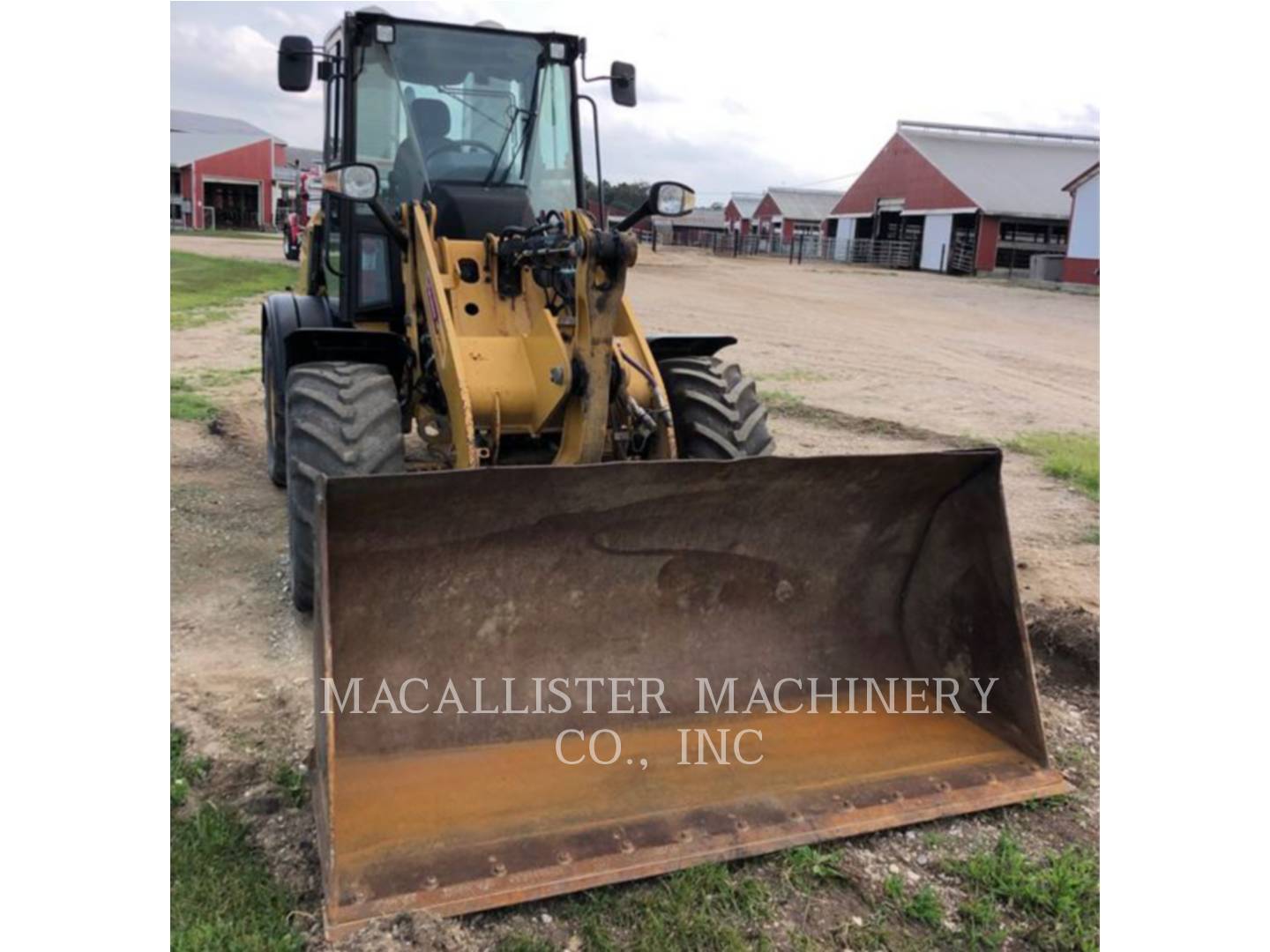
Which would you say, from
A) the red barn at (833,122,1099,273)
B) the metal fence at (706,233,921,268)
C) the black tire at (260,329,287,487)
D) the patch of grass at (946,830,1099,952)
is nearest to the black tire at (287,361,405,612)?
the black tire at (260,329,287,487)

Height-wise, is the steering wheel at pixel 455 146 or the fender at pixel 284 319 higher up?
the steering wheel at pixel 455 146

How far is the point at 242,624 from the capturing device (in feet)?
14.3

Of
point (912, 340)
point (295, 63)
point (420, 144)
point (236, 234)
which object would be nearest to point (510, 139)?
point (420, 144)

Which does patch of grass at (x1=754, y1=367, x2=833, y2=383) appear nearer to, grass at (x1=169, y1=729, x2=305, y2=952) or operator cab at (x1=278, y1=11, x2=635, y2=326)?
operator cab at (x1=278, y1=11, x2=635, y2=326)

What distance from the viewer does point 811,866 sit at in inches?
116

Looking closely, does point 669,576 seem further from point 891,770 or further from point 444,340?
point 444,340

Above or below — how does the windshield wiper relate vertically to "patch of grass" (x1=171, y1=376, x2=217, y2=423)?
above

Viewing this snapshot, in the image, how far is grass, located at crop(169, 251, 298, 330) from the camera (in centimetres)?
1533

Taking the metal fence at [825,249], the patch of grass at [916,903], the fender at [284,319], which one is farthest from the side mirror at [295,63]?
the metal fence at [825,249]

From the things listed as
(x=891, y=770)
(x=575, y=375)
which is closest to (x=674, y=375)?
(x=575, y=375)

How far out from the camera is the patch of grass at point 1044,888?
277 cm

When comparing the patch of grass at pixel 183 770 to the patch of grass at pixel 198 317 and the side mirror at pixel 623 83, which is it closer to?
the side mirror at pixel 623 83

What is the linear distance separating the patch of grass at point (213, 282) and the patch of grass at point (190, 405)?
515 cm

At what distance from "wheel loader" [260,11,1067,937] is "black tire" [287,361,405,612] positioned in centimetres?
1
